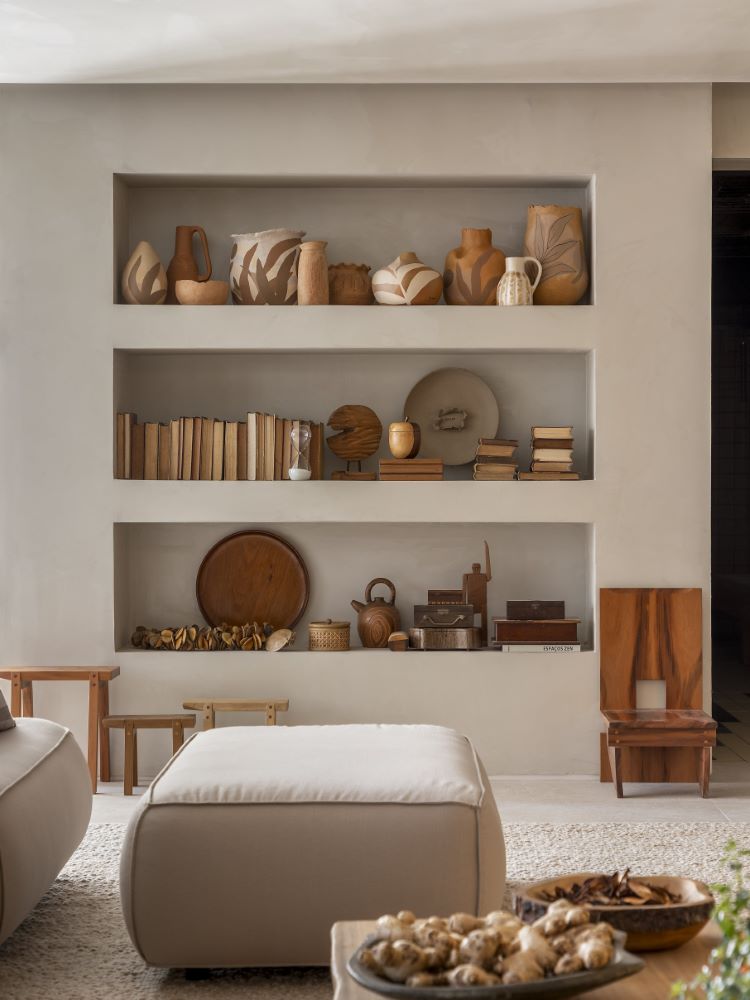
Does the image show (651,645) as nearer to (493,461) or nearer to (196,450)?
→ (493,461)

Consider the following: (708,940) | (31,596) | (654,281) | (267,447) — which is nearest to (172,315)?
(267,447)

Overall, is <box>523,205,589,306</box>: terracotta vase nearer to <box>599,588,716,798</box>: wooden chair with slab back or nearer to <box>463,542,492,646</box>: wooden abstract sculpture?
<box>463,542,492,646</box>: wooden abstract sculpture

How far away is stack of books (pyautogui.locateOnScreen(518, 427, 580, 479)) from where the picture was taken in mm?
4711

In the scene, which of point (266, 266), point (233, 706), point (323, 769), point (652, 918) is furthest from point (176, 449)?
point (652, 918)

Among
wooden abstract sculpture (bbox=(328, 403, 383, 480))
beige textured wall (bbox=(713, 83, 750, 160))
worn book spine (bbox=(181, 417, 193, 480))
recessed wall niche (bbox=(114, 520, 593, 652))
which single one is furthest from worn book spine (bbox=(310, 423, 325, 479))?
beige textured wall (bbox=(713, 83, 750, 160))

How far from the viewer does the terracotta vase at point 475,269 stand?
4.74 metres

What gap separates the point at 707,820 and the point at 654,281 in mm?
2134

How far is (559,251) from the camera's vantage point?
4.71 m

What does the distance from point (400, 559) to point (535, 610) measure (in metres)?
0.66

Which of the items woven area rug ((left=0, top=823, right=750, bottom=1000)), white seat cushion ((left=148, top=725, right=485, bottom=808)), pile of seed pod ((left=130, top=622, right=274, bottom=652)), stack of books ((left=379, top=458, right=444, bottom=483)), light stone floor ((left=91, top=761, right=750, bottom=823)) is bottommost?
light stone floor ((left=91, top=761, right=750, bottom=823))

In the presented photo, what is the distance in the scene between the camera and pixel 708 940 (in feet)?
5.97

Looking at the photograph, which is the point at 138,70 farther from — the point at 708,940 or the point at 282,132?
the point at 708,940

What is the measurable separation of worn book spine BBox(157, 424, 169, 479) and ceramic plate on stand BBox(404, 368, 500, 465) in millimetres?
1037

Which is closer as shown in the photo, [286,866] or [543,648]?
[286,866]
